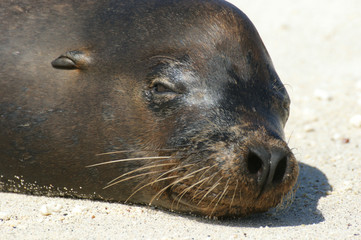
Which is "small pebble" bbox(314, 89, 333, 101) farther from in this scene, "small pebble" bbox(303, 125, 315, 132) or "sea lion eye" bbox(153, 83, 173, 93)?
"sea lion eye" bbox(153, 83, 173, 93)

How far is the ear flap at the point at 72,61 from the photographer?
18.2 ft

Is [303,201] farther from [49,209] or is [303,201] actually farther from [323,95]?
[323,95]

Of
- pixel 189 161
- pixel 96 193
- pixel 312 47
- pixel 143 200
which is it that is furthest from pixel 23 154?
pixel 312 47

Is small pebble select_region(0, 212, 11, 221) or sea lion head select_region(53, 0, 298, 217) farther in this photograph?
small pebble select_region(0, 212, 11, 221)

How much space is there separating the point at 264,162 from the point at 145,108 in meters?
1.13

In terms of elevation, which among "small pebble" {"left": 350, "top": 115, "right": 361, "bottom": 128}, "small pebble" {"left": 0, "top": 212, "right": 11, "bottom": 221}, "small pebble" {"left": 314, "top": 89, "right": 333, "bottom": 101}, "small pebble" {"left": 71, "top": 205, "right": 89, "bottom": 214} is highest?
"small pebble" {"left": 71, "top": 205, "right": 89, "bottom": 214}

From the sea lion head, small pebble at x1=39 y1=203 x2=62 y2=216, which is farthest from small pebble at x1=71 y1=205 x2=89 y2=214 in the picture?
the sea lion head

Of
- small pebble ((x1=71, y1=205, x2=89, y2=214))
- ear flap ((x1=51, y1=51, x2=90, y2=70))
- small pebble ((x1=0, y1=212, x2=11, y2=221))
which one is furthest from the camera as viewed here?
ear flap ((x1=51, y1=51, x2=90, y2=70))

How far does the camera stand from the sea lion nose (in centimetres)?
488

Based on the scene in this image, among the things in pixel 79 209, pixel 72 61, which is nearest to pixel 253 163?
pixel 79 209

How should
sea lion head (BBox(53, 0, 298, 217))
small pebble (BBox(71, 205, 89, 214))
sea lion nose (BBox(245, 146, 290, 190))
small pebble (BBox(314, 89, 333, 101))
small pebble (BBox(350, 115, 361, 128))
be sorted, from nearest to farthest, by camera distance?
sea lion nose (BBox(245, 146, 290, 190))
sea lion head (BBox(53, 0, 298, 217))
small pebble (BBox(71, 205, 89, 214))
small pebble (BBox(350, 115, 361, 128))
small pebble (BBox(314, 89, 333, 101))

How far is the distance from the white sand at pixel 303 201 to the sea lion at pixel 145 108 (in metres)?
0.19

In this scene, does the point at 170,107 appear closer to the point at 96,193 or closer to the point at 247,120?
the point at 247,120

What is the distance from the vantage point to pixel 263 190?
4.99m
